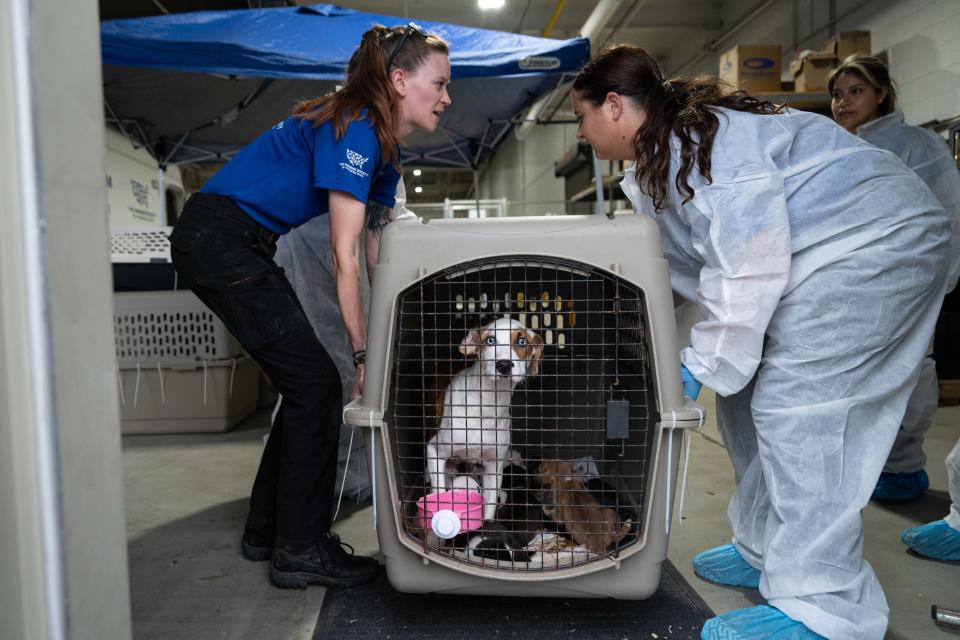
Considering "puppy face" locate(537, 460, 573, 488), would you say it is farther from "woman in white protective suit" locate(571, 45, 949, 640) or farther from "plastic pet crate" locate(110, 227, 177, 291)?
"plastic pet crate" locate(110, 227, 177, 291)

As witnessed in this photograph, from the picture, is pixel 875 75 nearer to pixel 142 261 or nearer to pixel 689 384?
pixel 689 384

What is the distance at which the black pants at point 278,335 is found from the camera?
144cm

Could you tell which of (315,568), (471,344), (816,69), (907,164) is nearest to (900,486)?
(907,164)

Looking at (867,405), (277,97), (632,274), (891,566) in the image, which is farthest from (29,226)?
(277,97)

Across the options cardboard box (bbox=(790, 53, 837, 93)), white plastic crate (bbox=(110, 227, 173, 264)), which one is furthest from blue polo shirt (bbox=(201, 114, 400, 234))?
cardboard box (bbox=(790, 53, 837, 93))

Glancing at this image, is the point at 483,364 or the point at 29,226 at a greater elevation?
the point at 29,226

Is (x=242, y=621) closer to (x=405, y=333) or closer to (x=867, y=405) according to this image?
(x=405, y=333)

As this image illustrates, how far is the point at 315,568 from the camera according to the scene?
59.6 inches

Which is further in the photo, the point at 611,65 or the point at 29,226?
the point at 611,65

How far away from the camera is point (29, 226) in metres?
0.59

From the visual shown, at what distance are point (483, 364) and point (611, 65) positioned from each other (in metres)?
0.71

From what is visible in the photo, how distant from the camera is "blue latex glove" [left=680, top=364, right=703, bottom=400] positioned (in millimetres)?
1257

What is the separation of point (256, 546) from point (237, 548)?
0.39ft

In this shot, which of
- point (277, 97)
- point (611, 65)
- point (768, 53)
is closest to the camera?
point (611, 65)
